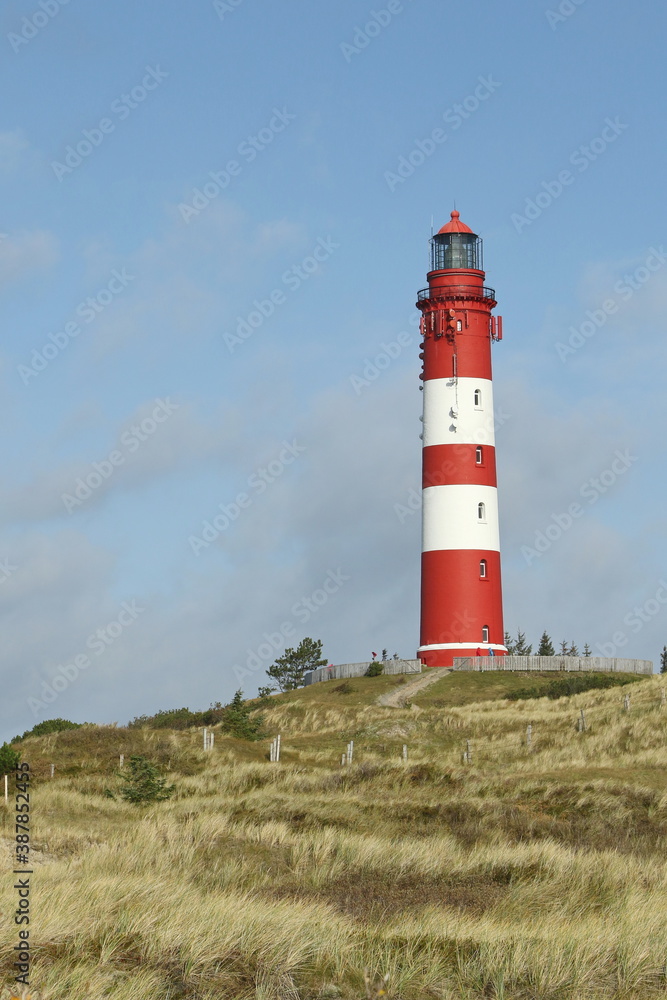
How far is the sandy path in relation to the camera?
48844mm

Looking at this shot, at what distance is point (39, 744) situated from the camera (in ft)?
118

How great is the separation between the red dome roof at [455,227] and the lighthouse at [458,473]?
65.6 inches

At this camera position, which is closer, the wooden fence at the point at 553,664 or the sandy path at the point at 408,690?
the sandy path at the point at 408,690

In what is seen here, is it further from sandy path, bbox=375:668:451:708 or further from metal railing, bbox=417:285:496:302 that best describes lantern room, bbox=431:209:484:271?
sandy path, bbox=375:668:451:708

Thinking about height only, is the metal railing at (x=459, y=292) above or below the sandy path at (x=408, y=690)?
above

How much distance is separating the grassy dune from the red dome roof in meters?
31.2

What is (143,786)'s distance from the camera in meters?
24.1

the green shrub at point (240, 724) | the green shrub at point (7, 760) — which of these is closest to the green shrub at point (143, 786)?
the green shrub at point (7, 760)

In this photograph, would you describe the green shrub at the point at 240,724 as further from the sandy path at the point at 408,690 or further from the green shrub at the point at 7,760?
the green shrub at the point at 7,760

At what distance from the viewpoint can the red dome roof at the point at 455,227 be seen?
5650 centimetres

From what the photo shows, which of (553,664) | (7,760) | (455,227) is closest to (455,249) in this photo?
(455,227)

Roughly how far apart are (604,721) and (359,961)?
27810mm

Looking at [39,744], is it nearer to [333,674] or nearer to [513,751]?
[513,751]

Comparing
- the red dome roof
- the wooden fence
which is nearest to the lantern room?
the red dome roof
